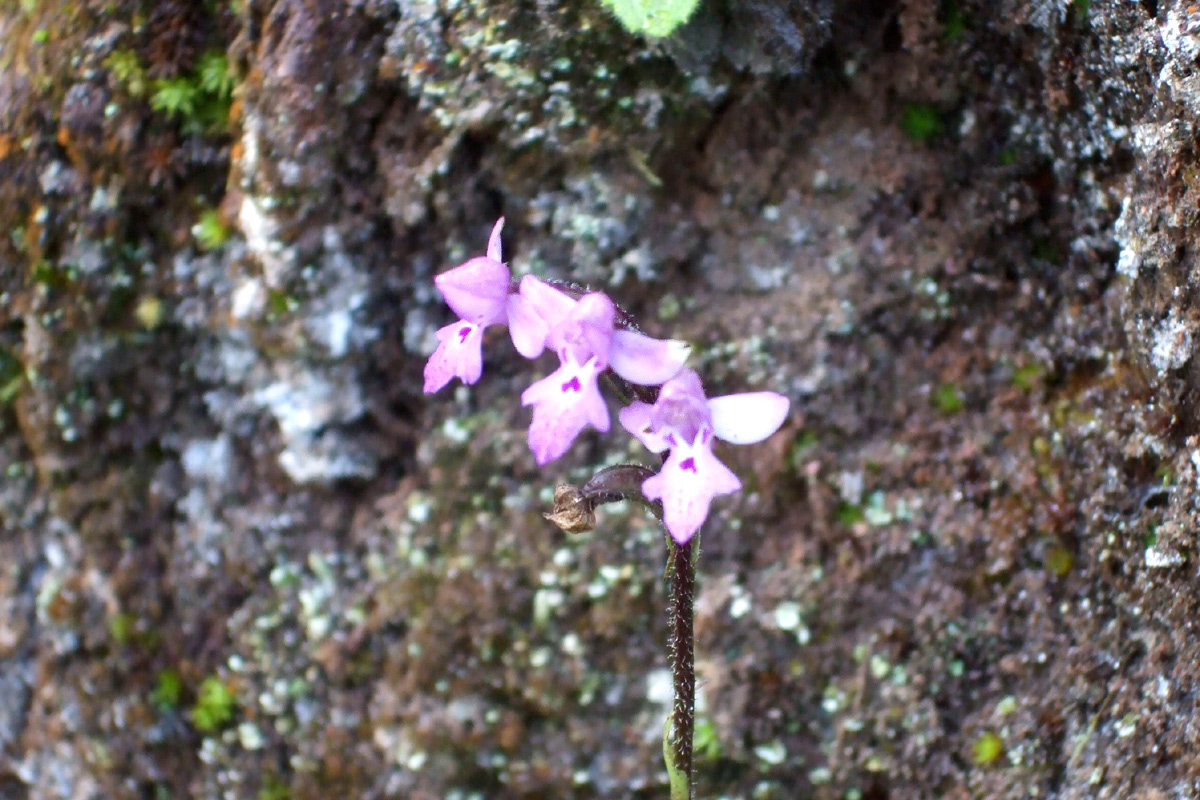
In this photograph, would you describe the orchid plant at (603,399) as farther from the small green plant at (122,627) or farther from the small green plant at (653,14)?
the small green plant at (122,627)

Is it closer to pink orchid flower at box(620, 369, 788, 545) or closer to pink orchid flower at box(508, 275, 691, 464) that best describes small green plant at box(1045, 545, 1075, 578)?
pink orchid flower at box(620, 369, 788, 545)

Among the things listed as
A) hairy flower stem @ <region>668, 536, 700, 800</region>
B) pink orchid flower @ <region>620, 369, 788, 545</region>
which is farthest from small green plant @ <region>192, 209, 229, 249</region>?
hairy flower stem @ <region>668, 536, 700, 800</region>

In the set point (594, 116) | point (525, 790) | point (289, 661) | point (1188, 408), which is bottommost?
point (525, 790)

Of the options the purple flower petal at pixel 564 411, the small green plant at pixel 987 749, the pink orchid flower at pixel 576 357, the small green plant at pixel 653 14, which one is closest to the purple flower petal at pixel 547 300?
the pink orchid flower at pixel 576 357

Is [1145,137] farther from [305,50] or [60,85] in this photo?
[60,85]

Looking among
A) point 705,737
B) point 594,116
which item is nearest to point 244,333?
point 594,116

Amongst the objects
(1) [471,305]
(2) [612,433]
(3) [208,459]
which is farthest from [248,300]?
(1) [471,305]
